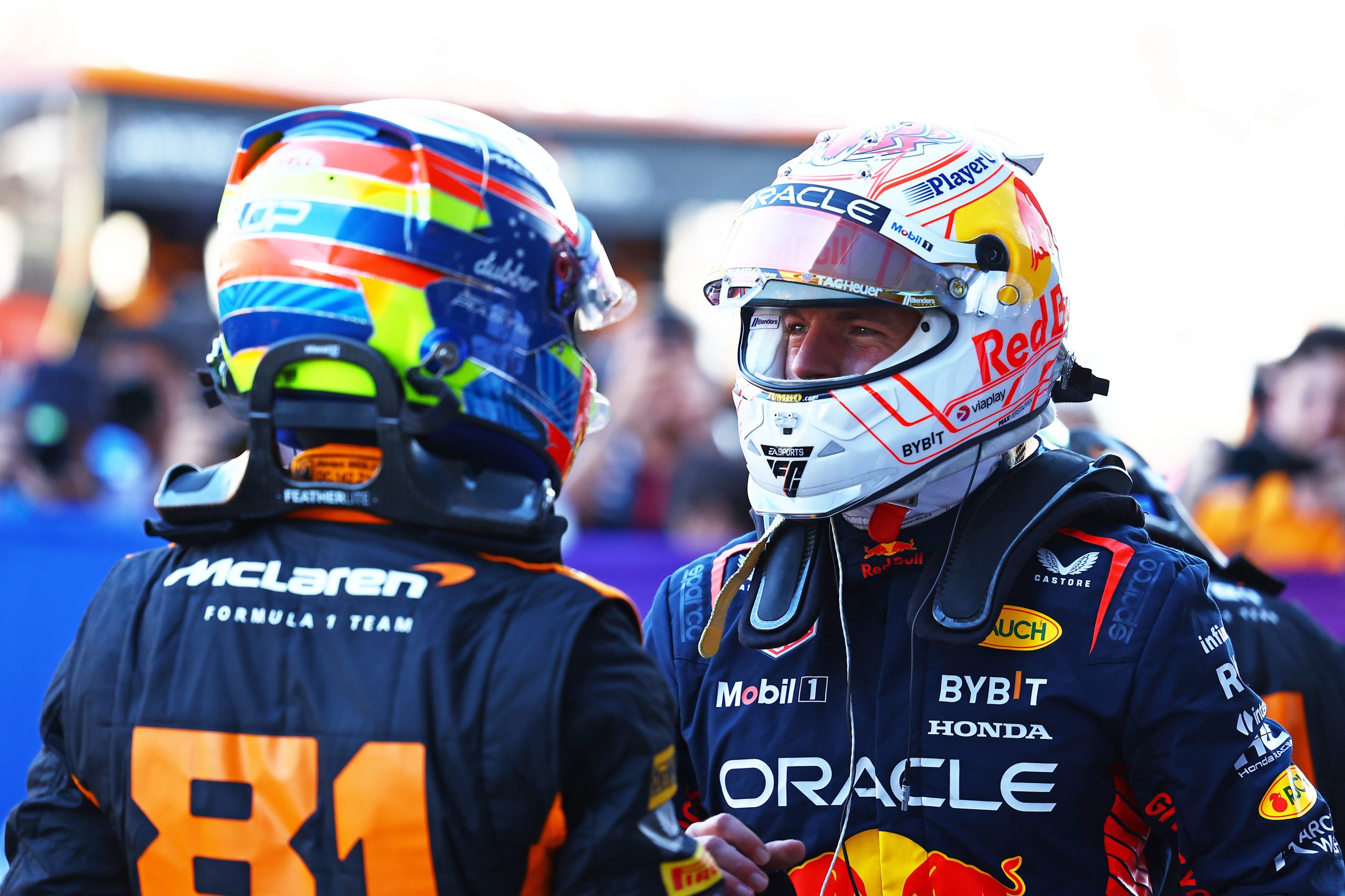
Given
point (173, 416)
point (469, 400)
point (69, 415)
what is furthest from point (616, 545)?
point (469, 400)

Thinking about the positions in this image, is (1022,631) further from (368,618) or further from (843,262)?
(368,618)

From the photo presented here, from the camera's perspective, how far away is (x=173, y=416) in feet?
20.6

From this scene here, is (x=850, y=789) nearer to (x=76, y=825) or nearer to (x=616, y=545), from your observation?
(x=76, y=825)

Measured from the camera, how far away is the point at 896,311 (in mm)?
2318

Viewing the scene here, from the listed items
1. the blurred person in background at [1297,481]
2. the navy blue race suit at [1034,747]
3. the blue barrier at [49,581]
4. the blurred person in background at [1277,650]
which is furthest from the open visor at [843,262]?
the blurred person in background at [1297,481]

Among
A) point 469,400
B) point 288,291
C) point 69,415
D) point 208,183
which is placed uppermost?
point 288,291

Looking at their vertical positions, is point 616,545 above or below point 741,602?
below

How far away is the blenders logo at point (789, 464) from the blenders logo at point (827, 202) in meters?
0.40

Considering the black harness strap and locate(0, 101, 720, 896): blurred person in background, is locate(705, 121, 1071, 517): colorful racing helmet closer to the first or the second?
the black harness strap

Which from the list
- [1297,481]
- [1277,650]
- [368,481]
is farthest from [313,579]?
[1297,481]

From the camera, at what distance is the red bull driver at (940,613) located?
203cm

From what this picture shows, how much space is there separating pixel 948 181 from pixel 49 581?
4.40 metres

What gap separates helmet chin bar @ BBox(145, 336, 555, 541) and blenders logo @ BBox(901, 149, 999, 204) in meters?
1.01

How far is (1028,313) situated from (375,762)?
1.41 m
